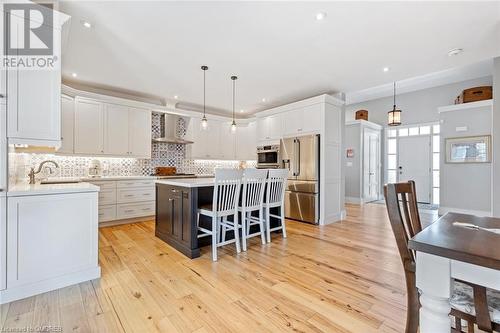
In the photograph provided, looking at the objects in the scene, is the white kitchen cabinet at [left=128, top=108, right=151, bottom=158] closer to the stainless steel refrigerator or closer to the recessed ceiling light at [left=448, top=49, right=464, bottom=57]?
the stainless steel refrigerator

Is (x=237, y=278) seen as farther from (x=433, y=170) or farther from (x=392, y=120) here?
(x=433, y=170)

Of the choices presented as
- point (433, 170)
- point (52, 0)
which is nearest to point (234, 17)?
point (52, 0)

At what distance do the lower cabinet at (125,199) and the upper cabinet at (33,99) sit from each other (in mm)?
2319

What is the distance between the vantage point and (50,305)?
1.80 metres

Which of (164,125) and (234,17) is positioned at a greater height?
(234,17)

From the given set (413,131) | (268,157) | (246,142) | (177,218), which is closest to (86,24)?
(177,218)

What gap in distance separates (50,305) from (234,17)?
305 cm

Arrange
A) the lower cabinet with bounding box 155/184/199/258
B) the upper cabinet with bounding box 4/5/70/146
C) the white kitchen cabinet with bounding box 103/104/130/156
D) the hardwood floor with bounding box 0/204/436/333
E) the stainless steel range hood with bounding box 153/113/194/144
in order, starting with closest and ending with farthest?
the hardwood floor with bounding box 0/204/436/333 → the upper cabinet with bounding box 4/5/70/146 → the lower cabinet with bounding box 155/184/199/258 → the white kitchen cabinet with bounding box 103/104/130/156 → the stainless steel range hood with bounding box 153/113/194/144

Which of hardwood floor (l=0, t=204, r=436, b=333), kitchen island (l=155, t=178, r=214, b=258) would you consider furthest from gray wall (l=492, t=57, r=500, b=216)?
kitchen island (l=155, t=178, r=214, b=258)

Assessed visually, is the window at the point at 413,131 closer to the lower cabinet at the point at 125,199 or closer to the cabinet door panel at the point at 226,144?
the cabinet door panel at the point at 226,144

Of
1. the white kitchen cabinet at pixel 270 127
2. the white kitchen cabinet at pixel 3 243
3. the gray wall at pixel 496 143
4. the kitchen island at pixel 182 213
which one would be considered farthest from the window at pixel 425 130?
the white kitchen cabinet at pixel 3 243

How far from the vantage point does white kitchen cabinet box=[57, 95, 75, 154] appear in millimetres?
3996

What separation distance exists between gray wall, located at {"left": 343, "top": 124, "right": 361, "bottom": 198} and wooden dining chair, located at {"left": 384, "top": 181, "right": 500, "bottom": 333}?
5.54 meters

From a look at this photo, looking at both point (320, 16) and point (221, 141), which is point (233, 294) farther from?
point (221, 141)
